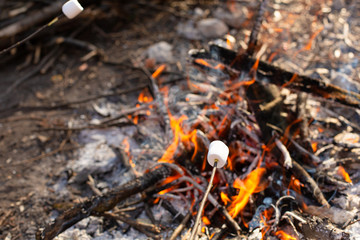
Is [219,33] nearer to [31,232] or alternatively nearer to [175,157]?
[175,157]

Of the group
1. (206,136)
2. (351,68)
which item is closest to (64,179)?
(206,136)

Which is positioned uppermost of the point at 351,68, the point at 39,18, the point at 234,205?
the point at 39,18

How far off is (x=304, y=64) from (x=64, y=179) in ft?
14.4

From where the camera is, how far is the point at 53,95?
5.06m

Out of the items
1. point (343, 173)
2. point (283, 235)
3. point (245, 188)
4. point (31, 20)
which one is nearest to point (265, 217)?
point (283, 235)

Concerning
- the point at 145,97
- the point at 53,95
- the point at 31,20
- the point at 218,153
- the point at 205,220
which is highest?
the point at 31,20

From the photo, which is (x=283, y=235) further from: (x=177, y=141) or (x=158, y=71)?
(x=158, y=71)

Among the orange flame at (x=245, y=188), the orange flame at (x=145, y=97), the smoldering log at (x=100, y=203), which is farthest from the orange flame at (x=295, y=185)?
the orange flame at (x=145, y=97)

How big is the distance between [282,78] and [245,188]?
140 cm

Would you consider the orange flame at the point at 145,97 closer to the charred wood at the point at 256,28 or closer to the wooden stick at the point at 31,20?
the charred wood at the point at 256,28

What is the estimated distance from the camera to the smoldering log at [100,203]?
2652mm

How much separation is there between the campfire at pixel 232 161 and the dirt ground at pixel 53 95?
1.28ft

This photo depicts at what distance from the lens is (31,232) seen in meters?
3.05

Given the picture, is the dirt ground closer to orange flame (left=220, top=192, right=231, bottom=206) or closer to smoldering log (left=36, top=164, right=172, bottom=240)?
smoldering log (left=36, top=164, right=172, bottom=240)
